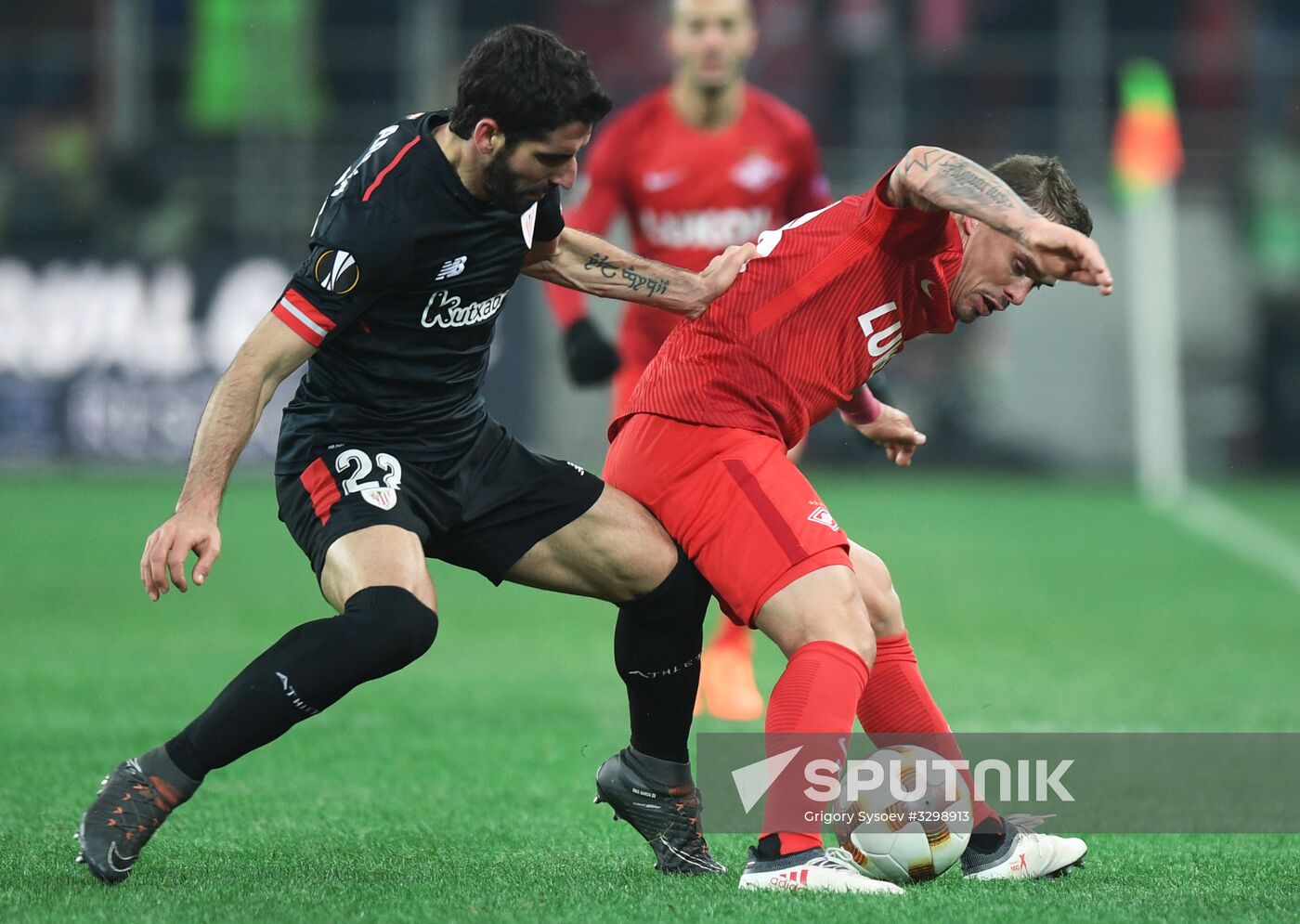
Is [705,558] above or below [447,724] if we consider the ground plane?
above

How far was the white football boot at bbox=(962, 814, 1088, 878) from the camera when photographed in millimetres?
4199

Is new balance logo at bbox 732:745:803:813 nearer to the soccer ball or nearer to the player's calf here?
the player's calf

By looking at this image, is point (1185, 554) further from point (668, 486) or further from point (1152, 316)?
point (668, 486)

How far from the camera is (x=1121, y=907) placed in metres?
3.83

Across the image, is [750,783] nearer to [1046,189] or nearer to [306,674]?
[306,674]

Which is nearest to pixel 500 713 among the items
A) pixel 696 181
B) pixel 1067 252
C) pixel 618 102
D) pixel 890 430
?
pixel 696 181

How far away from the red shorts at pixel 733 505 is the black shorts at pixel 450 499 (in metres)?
0.16

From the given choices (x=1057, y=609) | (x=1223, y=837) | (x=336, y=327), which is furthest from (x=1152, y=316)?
(x=336, y=327)

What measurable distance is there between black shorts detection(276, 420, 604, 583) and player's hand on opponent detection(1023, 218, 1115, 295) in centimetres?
123

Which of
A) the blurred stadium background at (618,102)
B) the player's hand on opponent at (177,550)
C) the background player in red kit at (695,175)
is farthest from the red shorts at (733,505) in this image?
the blurred stadium background at (618,102)

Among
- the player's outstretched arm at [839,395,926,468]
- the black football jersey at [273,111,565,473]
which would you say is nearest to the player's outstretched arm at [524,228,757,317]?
the black football jersey at [273,111,565,473]

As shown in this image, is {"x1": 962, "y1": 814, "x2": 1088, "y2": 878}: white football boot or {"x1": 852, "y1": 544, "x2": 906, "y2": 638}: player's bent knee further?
{"x1": 852, "y1": 544, "x2": 906, "y2": 638}: player's bent knee

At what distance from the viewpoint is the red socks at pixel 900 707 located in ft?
14.3

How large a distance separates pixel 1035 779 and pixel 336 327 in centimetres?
268
